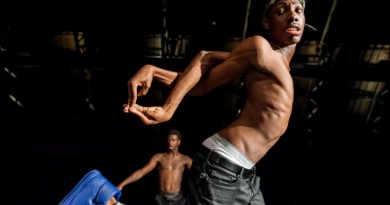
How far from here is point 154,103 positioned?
21.5 feet

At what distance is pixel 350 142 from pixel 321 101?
1.66 metres

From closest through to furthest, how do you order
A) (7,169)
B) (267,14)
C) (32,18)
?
1. (267,14)
2. (7,169)
3. (32,18)

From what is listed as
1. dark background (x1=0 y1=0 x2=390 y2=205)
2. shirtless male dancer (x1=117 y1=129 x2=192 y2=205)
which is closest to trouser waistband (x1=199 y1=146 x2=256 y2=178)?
shirtless male dancer (x1=117 y1=129 x2=192 y2=205)

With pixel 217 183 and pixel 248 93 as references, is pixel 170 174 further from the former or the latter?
pixel 248 93

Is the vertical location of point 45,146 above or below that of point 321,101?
below

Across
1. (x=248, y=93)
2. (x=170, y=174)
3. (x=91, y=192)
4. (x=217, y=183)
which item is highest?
(x=248, y=93)

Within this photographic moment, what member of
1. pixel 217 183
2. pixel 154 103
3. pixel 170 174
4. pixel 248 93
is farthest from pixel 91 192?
pixel 154 103

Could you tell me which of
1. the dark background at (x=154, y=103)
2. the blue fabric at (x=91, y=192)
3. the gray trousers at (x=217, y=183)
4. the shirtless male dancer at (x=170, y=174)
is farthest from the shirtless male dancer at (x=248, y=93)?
the dark background at (x=154, y=103)

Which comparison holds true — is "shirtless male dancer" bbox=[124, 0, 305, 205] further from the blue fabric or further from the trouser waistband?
the blue fabric

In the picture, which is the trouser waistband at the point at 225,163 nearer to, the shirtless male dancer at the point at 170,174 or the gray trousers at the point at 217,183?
the gray trousers at the point at 217,183

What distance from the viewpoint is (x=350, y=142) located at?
6555 mm

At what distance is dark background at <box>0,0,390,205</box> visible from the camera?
514 centimetres

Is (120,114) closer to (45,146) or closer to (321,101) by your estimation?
(45,146)

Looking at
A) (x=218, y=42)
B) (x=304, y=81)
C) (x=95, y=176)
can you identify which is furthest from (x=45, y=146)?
(x=304, y=81)
